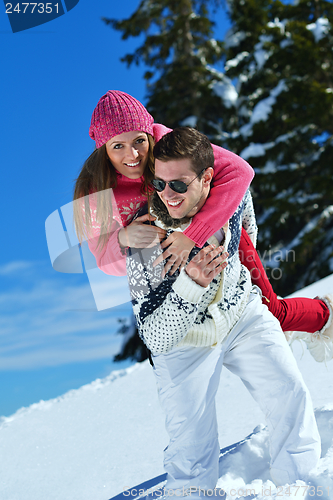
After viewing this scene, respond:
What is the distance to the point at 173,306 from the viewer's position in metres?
1.44

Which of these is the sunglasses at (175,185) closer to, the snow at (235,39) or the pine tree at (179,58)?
the pine tree at (179,58)

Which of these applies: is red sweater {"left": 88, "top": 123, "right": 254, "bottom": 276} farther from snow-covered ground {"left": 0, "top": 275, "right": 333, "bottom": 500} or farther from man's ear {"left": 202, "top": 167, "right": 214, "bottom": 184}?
snow-covered ground {"left": 0, "top": 275, "right": 333, "bottom": 500}

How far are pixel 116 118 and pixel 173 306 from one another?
95 cm

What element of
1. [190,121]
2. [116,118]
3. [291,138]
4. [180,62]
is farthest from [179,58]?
[116,118]

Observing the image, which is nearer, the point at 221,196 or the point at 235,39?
the point at 221,196

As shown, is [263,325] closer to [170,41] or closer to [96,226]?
[96,226]

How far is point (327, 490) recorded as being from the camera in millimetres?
1418

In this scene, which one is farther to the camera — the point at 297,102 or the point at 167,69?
the point at 167,69

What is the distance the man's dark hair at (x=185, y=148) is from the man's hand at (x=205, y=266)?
0.34m

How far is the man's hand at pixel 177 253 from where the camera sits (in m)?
1.49

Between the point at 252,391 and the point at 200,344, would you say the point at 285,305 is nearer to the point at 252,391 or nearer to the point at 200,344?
the point at 252,391

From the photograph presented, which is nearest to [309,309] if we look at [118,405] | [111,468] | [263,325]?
[263,325]

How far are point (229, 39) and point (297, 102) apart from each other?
333cm

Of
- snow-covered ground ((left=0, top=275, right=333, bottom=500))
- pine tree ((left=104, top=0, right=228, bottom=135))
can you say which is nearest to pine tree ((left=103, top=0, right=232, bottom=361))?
pine tree ((left=104, top=0, right=228, bottom=135))
